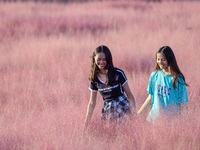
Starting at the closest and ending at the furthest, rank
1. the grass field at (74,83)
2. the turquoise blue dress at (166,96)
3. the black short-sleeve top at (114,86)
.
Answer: the grass field at (74,83) → the turquoise blue dress at (166,96) → the black short-sleeve top at (114,86)

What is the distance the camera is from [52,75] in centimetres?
469

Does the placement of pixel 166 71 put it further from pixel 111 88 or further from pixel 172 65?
pixel 111 88

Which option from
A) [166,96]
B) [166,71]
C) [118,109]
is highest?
[166,71]

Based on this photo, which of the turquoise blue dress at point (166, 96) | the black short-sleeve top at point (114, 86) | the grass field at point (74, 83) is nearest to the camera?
the grass field at point (74, 83)

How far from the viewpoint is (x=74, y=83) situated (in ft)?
13.9

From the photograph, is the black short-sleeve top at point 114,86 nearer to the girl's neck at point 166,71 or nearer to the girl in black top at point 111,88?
the girl in black top at point 111,88

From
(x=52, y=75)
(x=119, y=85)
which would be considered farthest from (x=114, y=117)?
(x=52, y=75)

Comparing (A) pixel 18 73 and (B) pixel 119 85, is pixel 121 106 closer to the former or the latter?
(B) pixel 119 85

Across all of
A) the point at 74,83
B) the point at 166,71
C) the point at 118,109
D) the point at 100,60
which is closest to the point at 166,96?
the point at 166,71

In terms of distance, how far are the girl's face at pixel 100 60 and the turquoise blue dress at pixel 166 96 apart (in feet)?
1.57

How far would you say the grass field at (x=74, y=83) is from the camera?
244cm

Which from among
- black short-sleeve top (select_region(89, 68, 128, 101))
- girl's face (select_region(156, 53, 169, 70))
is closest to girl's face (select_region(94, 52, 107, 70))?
black short-sleeve top (select_region(89, 68, 128, 101))

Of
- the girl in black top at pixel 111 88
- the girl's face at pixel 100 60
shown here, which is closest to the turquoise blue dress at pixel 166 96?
the girl in black top at pixel 111 88

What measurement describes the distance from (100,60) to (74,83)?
169 cm
